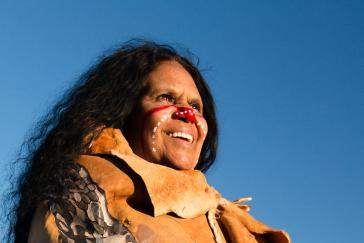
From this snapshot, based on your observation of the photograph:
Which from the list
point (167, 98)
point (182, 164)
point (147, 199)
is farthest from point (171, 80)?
point (147, 199)

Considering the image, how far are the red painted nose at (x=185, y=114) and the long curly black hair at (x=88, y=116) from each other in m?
0.33

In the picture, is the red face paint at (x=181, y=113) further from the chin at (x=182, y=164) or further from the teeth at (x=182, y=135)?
the chin at (x=182, y=164)

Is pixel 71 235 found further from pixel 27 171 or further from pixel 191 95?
pixel 191 95

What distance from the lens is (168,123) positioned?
14.8 feet

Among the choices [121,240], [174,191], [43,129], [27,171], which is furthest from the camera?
[43,129]

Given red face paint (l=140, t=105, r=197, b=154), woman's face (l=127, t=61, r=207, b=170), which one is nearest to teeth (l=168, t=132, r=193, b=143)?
woman's face (l=127, t=61, r=207, b=170)

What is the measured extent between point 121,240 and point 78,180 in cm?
46

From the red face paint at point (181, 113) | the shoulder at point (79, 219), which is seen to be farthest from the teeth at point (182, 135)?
the shoulder at point (79, 219)

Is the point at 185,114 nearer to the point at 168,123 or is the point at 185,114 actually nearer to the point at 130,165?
the point at 168,123

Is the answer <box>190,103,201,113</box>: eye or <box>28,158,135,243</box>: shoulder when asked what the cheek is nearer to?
<box>190,103,201,113</box>: eye

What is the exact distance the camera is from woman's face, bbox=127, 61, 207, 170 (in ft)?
14.6

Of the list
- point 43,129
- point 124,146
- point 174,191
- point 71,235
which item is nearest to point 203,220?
point 174,191

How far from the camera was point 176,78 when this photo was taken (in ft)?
15.5

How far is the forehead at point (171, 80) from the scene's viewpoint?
467 cm
